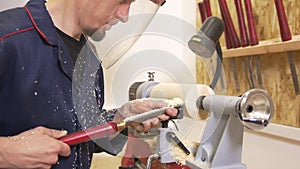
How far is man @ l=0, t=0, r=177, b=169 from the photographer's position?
0.60 metres

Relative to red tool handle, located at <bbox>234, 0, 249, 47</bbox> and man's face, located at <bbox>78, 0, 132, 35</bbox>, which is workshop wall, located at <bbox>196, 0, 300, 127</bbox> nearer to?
red tool handle, located at <bbox>234, 0, 249, 47</bbox>

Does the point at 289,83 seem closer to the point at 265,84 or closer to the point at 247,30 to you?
the point at 265,84

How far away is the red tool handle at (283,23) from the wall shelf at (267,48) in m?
0.02

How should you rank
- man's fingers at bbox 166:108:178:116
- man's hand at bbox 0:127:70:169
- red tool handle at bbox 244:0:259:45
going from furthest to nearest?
1. red tool handle at bbox 244:0:259:45
2. man's fingers at bbox 166:108:178:116
3. man's hand at bbox 0:127:70:169

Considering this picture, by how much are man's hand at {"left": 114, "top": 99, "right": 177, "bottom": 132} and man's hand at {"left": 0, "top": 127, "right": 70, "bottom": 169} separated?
18cm

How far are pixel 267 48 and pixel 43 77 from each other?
70 centimetres

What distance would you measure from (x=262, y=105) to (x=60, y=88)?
0.40m

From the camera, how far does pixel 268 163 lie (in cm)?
113

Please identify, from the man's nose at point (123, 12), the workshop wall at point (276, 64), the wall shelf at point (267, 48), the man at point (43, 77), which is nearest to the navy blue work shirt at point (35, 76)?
the man at point (43, 77)

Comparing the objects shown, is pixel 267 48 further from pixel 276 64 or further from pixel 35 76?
pixel 35 76

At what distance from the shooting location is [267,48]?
1042mm

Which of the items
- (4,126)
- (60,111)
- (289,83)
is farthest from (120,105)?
(289,83)

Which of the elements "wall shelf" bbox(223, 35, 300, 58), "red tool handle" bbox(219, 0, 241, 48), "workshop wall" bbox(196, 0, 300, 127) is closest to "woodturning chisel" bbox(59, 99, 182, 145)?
"workshop wall" bbox(196, 0, 300, 127)

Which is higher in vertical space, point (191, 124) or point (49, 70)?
point (49, 70)
